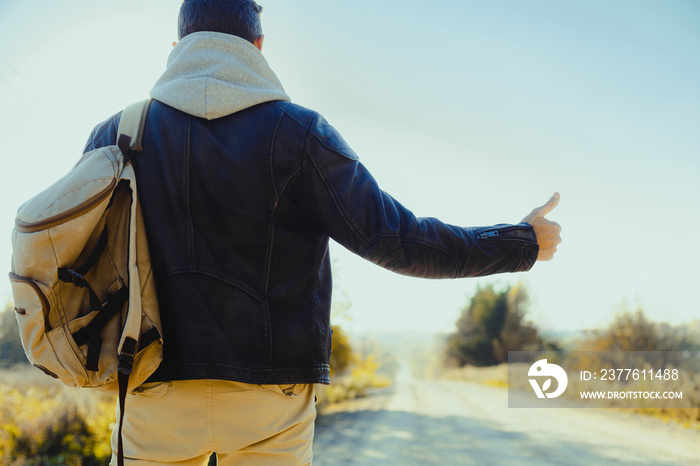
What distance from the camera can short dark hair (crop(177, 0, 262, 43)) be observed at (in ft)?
4.89

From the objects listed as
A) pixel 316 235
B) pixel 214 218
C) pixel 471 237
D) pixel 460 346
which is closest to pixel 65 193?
pixel 214 218

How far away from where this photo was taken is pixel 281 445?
4.25 ft

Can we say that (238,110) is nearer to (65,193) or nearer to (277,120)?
(277,120)

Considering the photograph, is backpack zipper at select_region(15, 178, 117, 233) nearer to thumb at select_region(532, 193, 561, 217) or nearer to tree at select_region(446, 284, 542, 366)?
thumb at select_region(532, 193, 561, 217)

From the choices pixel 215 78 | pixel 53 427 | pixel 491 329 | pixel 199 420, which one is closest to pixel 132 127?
pixel 215 78

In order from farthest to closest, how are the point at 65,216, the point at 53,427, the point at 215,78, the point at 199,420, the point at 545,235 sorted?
the point at 53,427
the point at 545,235
the point at 215,78
the point at 199,420
the point at 65,216

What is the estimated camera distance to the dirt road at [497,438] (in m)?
6.11

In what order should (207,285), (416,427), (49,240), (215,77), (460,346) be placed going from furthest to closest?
(460,346)
(416,427)
(215,77)
(207,285)
(49,240)

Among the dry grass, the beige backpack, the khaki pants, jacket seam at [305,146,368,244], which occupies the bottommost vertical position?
the dry grass

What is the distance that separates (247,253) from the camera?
126 cm

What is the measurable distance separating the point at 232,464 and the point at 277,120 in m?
0.87

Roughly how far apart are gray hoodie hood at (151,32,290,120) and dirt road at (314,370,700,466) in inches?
215

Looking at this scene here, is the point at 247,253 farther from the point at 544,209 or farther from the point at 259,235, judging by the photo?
the point at 544,209

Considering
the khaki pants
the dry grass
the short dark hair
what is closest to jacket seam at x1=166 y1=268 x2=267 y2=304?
the khaki pants
